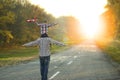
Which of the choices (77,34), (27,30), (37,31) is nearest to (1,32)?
(27,30)

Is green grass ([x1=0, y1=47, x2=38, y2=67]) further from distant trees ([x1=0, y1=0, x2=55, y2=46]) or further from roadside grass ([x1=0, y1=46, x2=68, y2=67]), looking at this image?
distant trees ([x1=0, y1=0, x2=55, y2=46])

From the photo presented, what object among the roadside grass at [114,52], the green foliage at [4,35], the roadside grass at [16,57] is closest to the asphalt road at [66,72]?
the roadside grass at [16,57]

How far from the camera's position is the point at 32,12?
69.6 m

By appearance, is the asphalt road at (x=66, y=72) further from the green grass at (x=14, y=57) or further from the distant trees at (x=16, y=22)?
the distant trees at (x=16, y=22)

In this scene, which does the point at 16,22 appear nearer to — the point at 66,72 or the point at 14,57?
the point at 14,57

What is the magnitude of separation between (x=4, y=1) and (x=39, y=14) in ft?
73.7

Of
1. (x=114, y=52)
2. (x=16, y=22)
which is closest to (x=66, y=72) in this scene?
(x=114, y=52)

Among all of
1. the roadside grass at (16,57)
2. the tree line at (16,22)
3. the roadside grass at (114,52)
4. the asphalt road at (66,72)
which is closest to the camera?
the asphalt road at (66,72)

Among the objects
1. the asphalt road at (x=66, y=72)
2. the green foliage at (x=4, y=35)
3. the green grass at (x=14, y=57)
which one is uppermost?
the green foliage at (x=4, y=35)

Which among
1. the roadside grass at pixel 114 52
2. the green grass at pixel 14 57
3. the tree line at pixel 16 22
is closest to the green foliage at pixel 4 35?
the tree line at pixel 16 22

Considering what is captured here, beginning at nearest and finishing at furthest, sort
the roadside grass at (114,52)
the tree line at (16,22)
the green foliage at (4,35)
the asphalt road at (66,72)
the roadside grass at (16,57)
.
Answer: the asphalt road at (66,72)
the roadside grass at (16,57)
the roadside grass at (114,52)
the green foliage at (4,35)
the tree line at (16,22)

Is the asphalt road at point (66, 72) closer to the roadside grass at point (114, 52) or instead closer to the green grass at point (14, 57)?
the green grass at point (14, 57)

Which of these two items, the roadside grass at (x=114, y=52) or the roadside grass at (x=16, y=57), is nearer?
the roadside grass at (x=16, y=57)

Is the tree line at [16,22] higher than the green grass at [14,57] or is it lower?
higher
